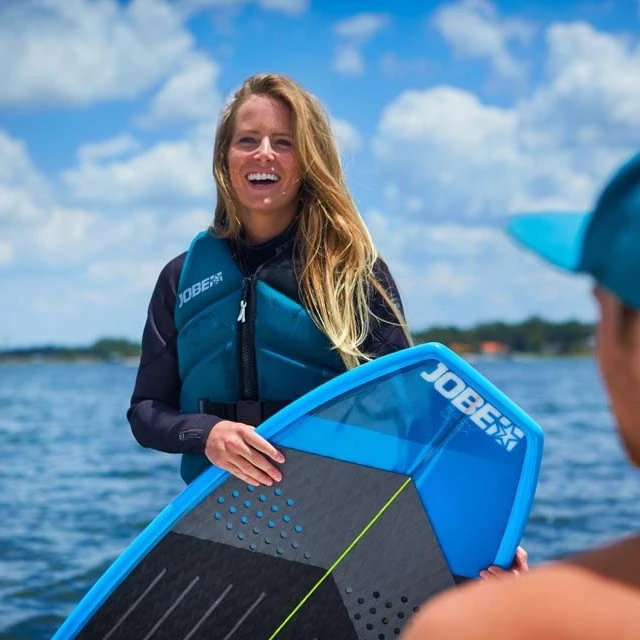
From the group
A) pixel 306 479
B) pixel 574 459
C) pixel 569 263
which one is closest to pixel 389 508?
pixel 306 479

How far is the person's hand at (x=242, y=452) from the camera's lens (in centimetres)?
251

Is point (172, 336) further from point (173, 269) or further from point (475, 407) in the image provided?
point (475, 407)

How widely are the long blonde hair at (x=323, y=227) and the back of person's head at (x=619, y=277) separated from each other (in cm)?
174

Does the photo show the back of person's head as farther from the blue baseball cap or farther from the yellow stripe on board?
the yellow stripe on board

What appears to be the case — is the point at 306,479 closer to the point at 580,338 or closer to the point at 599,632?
the point at 599,632

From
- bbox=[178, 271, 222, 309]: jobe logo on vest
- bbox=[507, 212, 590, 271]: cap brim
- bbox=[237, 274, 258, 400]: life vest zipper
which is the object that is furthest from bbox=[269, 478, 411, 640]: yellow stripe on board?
bbox=[507, 212, 590, 271]: cap brim

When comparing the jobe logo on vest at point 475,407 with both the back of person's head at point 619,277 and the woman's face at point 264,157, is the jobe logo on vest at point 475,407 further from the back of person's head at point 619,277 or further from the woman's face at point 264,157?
the back of person's head at point 619,277

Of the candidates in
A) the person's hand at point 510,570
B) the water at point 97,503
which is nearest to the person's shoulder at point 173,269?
the person's hand at point 510,570

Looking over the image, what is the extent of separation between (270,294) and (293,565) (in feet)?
2.32

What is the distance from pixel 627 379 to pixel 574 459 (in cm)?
1582

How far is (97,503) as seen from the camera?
11.4 metres

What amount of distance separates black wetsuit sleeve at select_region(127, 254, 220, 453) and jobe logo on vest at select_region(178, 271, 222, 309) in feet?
0.16

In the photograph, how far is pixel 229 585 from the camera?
2617 millimetres

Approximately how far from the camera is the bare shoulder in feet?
2.61
